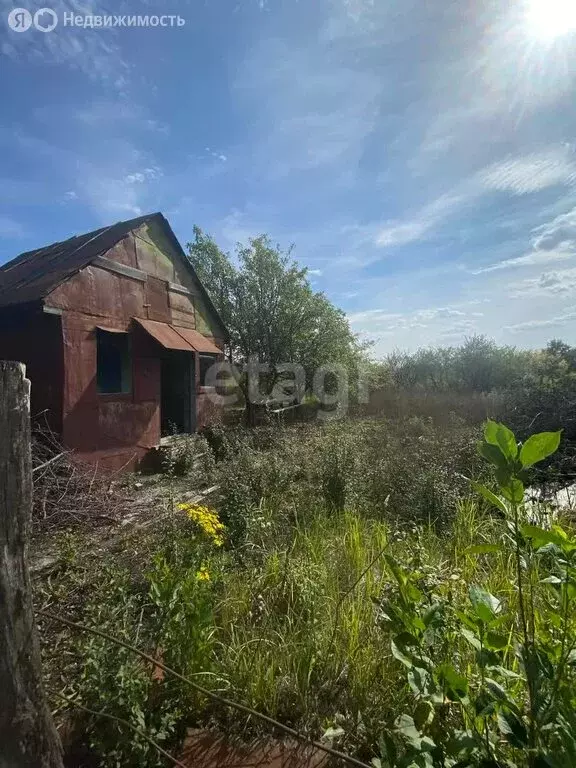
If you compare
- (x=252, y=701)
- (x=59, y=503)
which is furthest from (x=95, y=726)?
(x=59, y=503)

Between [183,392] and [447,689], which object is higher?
[183,392]

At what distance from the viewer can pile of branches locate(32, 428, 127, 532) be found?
471 centimetres

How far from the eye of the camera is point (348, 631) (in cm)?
233

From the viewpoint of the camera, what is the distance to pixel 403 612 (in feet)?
4.03

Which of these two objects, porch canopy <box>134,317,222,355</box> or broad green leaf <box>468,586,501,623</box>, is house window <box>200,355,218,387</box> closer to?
porch canopy <box>134,317,222,355</box>

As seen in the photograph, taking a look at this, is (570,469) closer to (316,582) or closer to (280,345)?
(316,582)

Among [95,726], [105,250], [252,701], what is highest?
[105,250]

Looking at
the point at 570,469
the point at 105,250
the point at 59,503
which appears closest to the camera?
the point at 59,503

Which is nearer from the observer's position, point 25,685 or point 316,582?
point 25,685

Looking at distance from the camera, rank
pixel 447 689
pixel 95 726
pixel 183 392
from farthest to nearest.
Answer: pixel 183 392 < pixel 95 726 < pixel 447 689

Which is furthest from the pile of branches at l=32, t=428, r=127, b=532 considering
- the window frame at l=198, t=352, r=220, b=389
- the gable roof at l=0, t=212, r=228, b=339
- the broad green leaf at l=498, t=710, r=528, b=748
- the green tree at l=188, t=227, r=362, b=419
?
the green tree at l=188, t=227, r=362, b=419

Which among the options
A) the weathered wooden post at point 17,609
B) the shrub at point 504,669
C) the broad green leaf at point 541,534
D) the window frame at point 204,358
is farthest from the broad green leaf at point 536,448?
the window frame at point 204,358

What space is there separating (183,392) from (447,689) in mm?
9229

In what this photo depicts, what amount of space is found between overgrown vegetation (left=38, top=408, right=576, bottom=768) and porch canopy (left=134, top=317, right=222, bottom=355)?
171 inches
